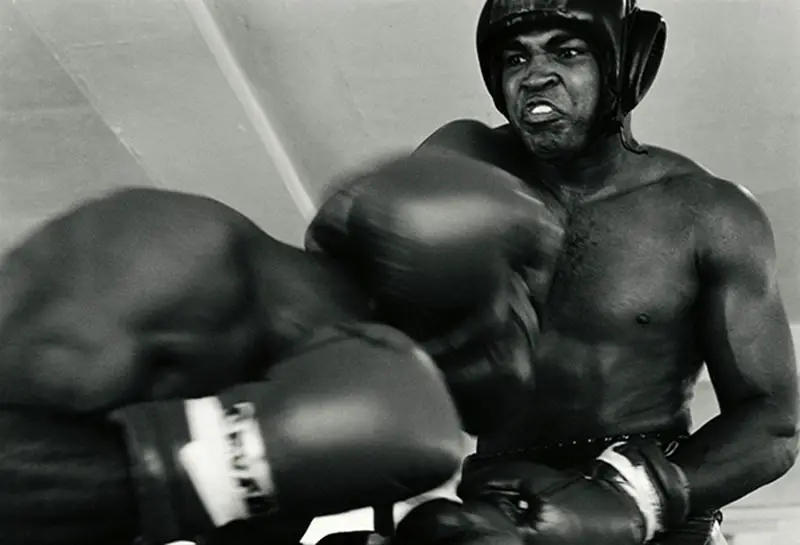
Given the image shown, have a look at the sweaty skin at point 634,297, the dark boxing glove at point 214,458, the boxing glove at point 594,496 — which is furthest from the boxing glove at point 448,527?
the sweaty skin at point 634,297

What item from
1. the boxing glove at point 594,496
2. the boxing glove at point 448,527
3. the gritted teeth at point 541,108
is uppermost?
the gritted teeth at point 541,108

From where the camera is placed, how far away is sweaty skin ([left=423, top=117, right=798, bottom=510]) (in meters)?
1.26

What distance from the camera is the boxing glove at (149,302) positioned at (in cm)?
72

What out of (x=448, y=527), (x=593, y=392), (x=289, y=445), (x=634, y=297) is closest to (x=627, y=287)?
(x=634, y=297)

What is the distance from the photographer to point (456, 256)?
0.77 metres

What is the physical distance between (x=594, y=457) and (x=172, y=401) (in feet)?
2.01

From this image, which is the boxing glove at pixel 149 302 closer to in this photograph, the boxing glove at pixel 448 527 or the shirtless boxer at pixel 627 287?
the boxing glove at pixel 448 527

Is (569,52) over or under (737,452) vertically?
over

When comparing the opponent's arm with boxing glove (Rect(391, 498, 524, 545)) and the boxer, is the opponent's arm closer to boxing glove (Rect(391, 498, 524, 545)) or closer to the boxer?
boxing glove (Rect(391, 498, 524, 545))

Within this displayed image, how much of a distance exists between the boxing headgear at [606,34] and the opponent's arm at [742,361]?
172 mm

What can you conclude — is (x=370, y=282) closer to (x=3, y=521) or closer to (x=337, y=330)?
(x=337, y=330)

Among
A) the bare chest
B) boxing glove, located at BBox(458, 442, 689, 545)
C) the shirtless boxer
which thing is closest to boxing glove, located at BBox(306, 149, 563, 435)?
boxing glove, located at BBox(458, 442, 689, 545)

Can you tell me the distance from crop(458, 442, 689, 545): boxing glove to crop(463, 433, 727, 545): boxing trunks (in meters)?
0.06

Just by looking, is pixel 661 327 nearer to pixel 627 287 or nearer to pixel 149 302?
pixel 627 287
